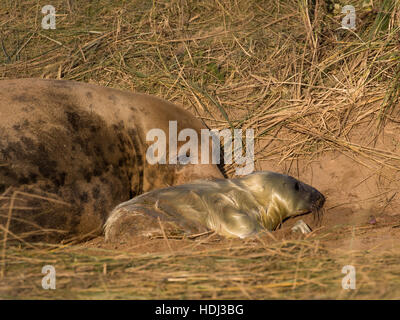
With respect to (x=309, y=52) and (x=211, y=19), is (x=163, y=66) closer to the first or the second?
(x=211, y=19)

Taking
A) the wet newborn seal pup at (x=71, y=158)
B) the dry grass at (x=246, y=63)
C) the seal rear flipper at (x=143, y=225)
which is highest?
the dry grass at (x=246, y=63)

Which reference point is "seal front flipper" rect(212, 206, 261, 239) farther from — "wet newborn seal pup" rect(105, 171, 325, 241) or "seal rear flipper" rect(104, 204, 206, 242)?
"seal rear flipper" rect(104, 204, 206, 242)

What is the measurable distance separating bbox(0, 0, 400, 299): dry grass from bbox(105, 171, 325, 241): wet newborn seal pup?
0.96ft

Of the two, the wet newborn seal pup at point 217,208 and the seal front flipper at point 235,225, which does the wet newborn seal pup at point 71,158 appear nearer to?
the wet newborn seal pup at point 217,208

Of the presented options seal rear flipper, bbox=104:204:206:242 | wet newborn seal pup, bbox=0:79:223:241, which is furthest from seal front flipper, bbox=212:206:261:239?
wet newborn seal pup, bbox=0:79:223:241

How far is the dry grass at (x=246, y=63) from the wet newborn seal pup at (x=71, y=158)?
0.27 metres

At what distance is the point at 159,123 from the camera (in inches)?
147

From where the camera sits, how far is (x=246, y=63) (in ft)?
16.2

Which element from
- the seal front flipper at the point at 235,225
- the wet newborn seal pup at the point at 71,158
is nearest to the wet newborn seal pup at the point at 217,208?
the seal front flipper at the point at 235,225

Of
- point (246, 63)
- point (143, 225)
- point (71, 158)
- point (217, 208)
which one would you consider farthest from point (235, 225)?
point (246, 63)

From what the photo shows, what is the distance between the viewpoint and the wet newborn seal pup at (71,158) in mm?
2967

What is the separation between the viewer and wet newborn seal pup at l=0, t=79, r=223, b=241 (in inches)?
117

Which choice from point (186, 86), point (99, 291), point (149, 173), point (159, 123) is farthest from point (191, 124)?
point (99, 291)

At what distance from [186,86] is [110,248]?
88.8 inches
